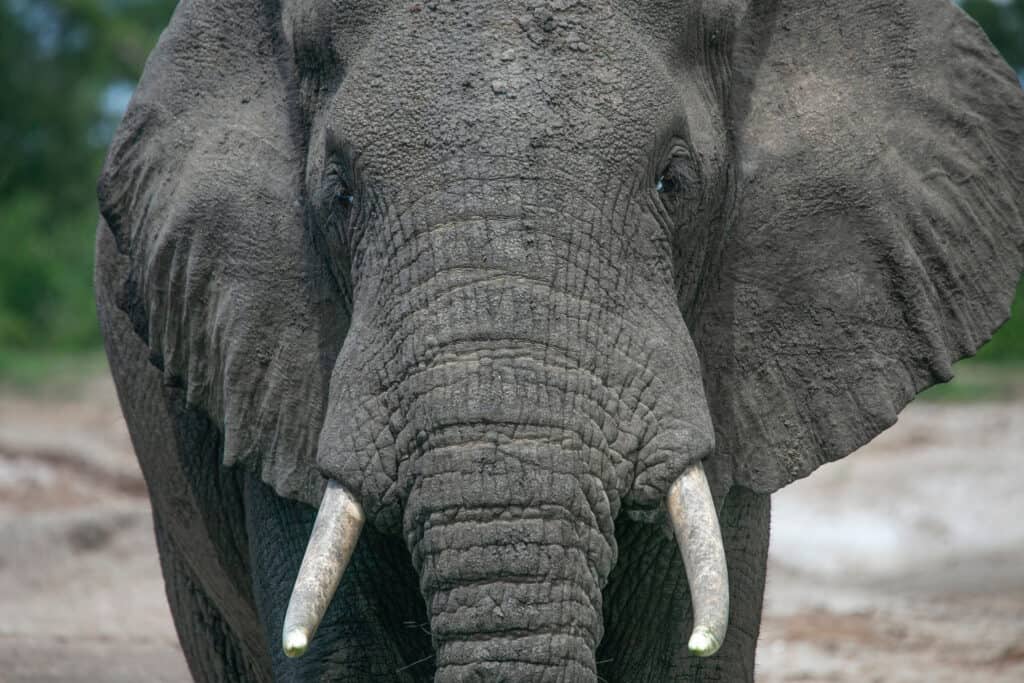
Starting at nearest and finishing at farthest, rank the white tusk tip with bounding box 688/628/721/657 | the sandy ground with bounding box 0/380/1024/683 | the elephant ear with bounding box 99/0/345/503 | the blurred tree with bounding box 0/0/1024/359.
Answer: the white tusk tip with bounding box 688/628/721/657 → the elephant ear with bounding box 99/0/345/503 → the sandy ground with bounding box 0/380/1024/683 → the blurred tree with bounding box 0/0/1024/359

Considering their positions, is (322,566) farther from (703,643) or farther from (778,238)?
(778,238)

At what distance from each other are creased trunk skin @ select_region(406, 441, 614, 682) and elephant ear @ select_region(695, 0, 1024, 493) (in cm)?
71

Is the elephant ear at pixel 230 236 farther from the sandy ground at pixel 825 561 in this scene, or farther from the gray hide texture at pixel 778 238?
the sandy ground at pixel 825 561

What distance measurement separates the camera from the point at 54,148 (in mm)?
21953

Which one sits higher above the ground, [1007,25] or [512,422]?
[512,422]

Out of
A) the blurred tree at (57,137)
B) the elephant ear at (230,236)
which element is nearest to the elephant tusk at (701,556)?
the elephant ear at (230,236)

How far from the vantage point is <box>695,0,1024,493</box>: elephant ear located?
369cm

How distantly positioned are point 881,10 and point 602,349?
3.58 ft

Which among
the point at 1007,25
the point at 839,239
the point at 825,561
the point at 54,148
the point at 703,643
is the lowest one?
the point at 54,148

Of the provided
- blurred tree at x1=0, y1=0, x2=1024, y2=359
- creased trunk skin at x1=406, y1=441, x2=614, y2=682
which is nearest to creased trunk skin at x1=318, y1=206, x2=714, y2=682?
creased trunk skin at x1=406, y1=441, x2=614, y2=682

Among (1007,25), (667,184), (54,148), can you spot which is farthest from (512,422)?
(54,148)

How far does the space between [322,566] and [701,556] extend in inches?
23.7

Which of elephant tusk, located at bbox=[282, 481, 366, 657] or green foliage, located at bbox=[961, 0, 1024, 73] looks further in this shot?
green foliage, located at bbox=[961, 0, 1024, 73]

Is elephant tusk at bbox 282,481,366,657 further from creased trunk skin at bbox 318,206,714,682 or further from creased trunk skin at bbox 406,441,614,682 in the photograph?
creased trunk skin at bbox 406,441,614,682
